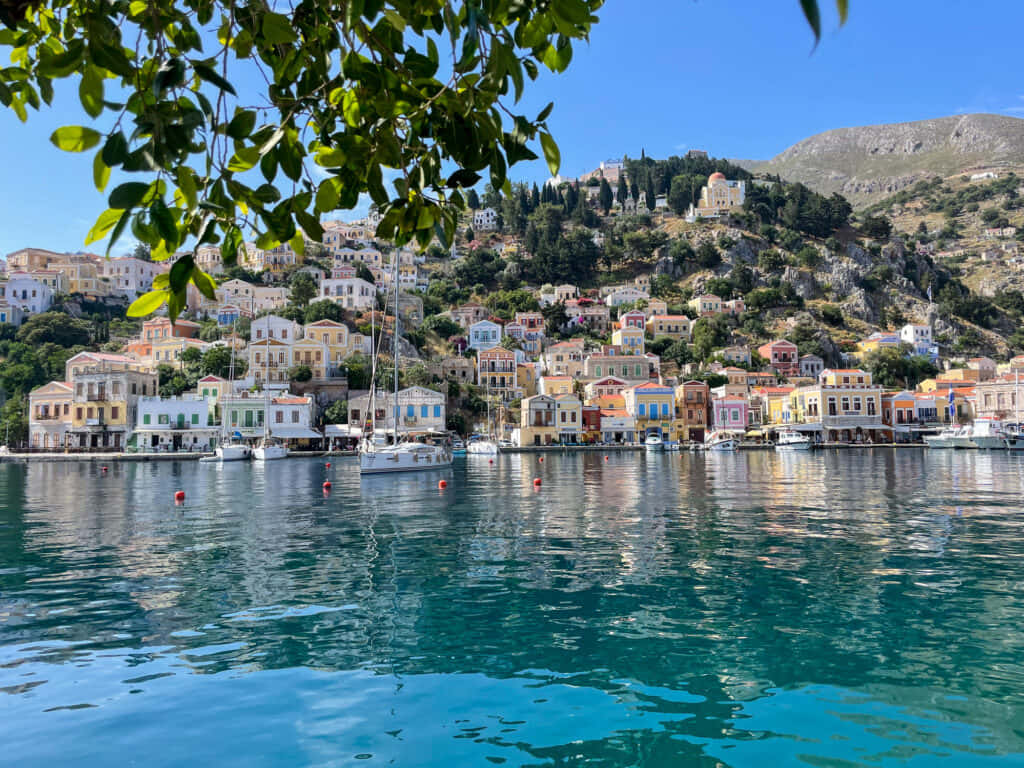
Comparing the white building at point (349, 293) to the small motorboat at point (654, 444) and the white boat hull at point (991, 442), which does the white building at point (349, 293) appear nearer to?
the small motorboat at point (654, 444)

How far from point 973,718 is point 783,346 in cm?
7539

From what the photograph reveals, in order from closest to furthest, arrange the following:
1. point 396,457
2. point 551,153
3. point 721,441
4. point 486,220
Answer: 1. point 551,153
2. point 396,457
3. point 721,441
4. point 486,220

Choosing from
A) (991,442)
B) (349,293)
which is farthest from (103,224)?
(349,293)

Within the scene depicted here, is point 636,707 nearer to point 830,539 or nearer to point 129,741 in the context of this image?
point 129,741

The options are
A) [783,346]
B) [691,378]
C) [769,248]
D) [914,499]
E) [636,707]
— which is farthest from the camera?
[769,248]

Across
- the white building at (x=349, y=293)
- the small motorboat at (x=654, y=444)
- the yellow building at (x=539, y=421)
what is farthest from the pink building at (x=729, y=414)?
the white building at (x=349, y=293)

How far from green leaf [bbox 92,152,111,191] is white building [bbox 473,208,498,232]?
117169mm

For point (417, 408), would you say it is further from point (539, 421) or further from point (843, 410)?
point (843, 410)

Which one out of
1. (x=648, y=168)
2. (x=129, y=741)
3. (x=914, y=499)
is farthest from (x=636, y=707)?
(x=648, y=168)

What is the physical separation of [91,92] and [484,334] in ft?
243

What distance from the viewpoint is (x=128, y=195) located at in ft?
5.46

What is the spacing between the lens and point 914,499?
58.7 feet

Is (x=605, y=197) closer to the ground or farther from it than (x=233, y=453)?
farther from it

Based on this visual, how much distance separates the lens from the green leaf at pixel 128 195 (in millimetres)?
1645
